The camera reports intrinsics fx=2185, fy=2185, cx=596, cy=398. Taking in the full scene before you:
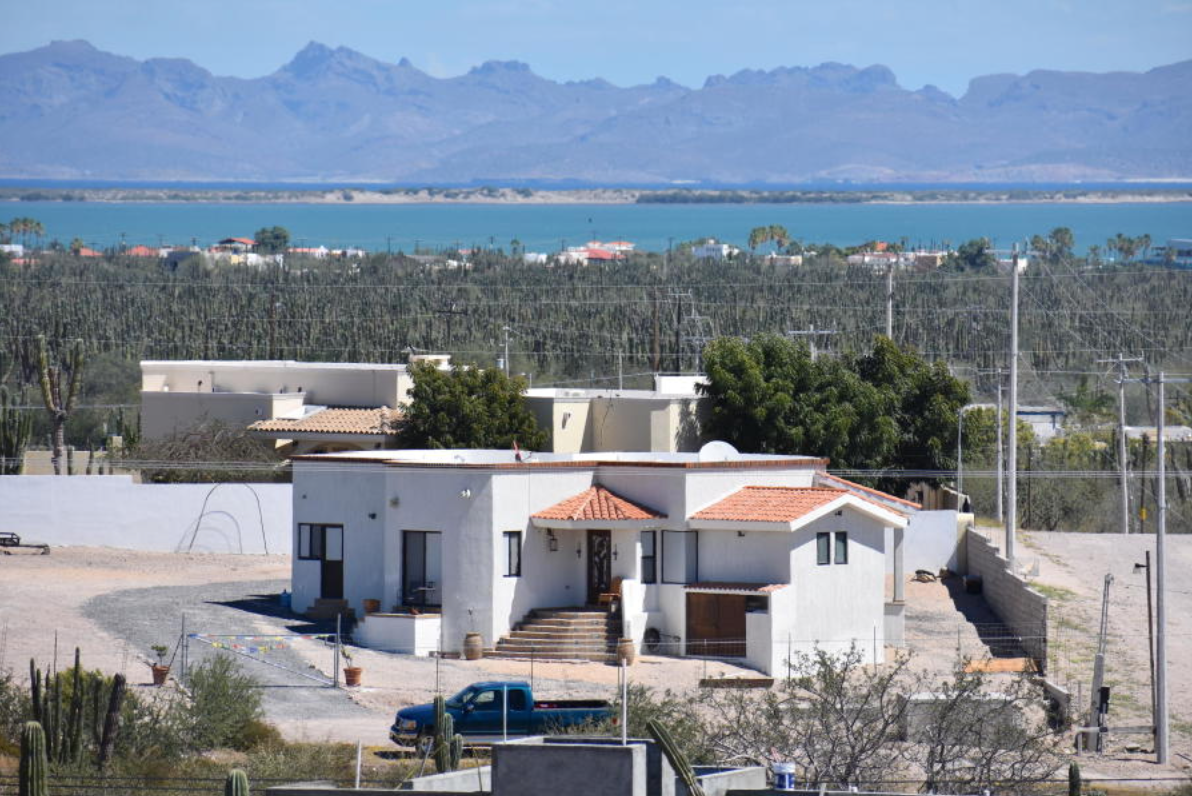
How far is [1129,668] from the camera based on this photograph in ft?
133

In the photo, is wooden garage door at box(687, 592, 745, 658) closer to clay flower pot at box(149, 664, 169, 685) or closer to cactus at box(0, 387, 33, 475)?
clay flower pot at box(149, 664, 169, 685)

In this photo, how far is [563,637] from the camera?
40062 millimetres

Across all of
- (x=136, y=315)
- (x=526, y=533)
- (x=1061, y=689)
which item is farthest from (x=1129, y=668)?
(x=136, y=315)

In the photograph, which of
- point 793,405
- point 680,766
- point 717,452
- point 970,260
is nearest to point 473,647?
point 717,452

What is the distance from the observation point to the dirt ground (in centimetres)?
3488

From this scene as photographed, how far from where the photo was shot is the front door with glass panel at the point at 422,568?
133ft

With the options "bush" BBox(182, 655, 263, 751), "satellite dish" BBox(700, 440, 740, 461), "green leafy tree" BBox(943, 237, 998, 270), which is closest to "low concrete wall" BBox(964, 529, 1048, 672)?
"satellite dish" BBox(700, 440, 740, 461)

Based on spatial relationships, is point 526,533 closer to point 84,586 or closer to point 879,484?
point 84,586

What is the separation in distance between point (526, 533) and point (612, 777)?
21363 millimetres

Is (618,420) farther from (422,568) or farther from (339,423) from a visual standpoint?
(422,568)

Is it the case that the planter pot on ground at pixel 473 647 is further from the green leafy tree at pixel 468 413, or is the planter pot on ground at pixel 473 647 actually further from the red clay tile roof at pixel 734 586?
the green leafy tree at pixel 468 413

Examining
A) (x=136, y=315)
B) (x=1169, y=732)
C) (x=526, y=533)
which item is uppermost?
(x=136, y=315)

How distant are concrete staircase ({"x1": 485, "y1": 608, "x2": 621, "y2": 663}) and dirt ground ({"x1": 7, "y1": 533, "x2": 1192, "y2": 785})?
0.61m

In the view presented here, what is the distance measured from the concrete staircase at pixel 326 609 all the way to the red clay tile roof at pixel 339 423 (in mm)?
16433
